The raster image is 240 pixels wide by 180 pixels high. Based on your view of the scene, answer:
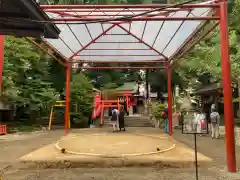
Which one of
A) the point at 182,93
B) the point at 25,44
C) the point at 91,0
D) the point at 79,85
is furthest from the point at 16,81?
the point at 182,93

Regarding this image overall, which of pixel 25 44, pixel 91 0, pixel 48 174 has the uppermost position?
pixel 91 0

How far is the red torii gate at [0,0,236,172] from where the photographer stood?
6.25 meters

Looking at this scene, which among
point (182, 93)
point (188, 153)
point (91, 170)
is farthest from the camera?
point (182, 93)

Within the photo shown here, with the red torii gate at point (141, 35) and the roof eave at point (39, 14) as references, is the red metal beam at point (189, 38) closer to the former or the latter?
the red torii gate at point (141, 35)

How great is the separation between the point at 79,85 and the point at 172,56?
949cm

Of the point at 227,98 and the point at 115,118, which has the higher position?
the point at 227,98

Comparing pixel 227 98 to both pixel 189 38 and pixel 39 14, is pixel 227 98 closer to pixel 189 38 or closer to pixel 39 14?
pixel 189 38

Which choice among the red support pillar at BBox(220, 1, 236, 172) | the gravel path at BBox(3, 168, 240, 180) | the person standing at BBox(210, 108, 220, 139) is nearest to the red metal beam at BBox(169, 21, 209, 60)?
the red support pillar at BBox(220, 1, 236, 172)

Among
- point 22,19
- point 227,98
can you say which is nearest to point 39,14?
point 22,19

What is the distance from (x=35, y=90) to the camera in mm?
18797

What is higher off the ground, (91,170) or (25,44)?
(25,44)

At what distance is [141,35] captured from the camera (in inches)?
443

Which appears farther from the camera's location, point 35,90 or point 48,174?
point 35,90

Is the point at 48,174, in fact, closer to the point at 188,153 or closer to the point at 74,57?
the point at 188,153
